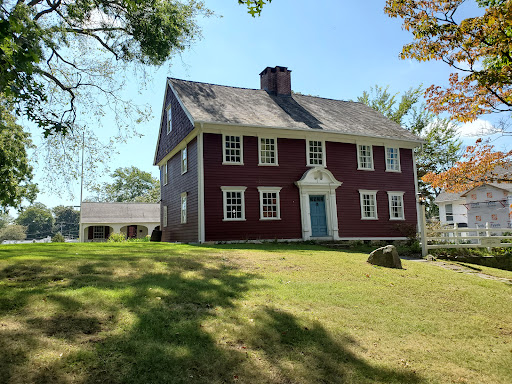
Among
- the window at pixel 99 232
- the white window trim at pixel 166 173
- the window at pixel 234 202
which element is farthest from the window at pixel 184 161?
the window at pixel 99 232

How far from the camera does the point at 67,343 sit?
13.9 feet

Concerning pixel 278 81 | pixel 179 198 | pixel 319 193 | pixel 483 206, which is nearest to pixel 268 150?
pixel 319 193

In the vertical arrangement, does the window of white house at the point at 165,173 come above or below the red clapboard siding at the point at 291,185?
above

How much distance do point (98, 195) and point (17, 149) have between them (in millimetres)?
44201

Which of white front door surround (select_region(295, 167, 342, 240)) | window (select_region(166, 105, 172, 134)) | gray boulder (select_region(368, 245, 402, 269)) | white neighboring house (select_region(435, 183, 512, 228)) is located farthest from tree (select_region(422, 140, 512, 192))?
white neighboring house (select_region(435, 183, 512, 228))

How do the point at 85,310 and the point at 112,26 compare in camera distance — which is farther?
the point at 112,26

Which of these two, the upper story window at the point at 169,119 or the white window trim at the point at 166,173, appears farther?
the white window trim at the point at 166,173

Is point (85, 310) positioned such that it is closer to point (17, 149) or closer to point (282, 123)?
point (282, 123)

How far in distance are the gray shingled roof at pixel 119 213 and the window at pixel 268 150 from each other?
2453 cm

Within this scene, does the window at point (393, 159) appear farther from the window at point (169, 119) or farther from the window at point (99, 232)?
the window at point (99, 232)

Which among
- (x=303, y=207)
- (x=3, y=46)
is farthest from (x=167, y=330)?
(x=303, y=207)

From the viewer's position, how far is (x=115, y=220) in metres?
38.6

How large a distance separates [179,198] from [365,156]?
34.9 feet

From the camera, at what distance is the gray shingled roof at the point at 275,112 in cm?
1822
